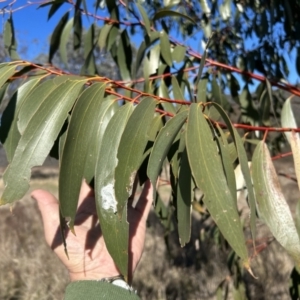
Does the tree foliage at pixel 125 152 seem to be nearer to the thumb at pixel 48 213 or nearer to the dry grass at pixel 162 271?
the thumb at pixel 48 213

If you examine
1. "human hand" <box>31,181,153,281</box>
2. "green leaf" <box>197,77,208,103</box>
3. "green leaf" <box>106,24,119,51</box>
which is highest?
"green leaf" <box>106,24,119,51</box>

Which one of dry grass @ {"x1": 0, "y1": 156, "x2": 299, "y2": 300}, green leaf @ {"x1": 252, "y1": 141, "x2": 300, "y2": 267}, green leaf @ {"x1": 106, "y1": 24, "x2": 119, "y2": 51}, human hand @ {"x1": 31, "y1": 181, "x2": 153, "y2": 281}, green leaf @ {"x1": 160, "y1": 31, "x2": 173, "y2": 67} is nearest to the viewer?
green leaf @ {"x1": 252, "y1": 141, "x2": 300, "y2": 267}

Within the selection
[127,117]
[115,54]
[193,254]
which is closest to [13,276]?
[193,254]

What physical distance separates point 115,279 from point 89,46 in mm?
802

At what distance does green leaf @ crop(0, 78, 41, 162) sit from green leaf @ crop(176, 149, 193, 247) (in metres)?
0.33

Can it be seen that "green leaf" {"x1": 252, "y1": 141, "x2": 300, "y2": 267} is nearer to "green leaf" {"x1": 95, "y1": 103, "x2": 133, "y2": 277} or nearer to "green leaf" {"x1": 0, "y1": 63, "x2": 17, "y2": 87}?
"green leaf" {"x1": 95, "y1": 103, "x2": 133, "y2": 277}

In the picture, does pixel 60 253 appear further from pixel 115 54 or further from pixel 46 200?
pixel 115 54

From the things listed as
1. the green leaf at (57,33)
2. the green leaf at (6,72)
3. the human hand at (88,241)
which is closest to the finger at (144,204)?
the human hand at (88,241)

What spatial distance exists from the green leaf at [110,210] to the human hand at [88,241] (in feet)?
1.19

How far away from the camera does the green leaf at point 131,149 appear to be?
0.74m

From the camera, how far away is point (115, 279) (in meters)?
1.07

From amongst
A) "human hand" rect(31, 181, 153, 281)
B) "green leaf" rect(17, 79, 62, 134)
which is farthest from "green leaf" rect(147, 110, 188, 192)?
"human hand" rect(31, 181, 153, 281)

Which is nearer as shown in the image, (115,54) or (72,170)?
(72,170)

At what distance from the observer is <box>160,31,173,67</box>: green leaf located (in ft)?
4.60
